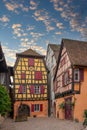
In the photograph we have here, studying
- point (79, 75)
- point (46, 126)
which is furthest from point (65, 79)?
point (46, 126)

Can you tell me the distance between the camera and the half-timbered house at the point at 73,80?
2700 centimetres

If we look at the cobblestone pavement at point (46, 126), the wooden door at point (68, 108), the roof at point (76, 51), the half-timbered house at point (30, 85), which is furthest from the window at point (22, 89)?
the cobblestone pavement at point (46, 126)

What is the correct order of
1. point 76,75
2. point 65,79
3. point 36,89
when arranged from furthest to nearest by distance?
point 36,89, point 65,79, point 76,75

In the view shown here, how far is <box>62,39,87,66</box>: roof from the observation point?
27.6m

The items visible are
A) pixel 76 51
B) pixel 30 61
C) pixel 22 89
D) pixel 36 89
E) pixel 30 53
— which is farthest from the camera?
pixel 30 53

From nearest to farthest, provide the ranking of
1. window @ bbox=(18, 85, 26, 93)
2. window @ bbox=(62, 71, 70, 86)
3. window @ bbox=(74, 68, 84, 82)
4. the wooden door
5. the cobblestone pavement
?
the cobblestone pavement < window @ bbox=(74, 68, 84, 82) < the wooden door < window @ bbox=(62, 71, 70, 86) < window @ bbox=(18, 85, 26, 93)

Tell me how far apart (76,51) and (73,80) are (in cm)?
365

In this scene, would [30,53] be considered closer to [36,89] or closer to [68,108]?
[36,89]

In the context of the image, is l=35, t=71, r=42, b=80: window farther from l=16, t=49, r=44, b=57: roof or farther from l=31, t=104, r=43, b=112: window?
l=31, t=104, r=43, b=112: window

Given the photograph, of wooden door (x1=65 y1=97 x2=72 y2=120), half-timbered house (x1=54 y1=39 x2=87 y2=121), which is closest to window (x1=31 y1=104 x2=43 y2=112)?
half-timbered house (x1=54 y1=39 x2=87 y2=121)

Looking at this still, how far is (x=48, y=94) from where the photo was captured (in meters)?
41.3

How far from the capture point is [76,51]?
29391 mm

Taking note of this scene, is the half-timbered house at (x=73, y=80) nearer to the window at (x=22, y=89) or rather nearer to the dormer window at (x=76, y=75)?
the dormer window at (x=76, y=75)

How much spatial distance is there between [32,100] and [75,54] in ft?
44.6
